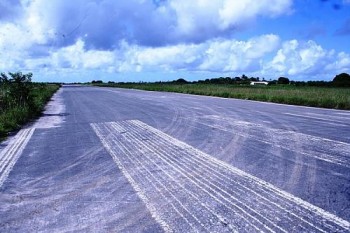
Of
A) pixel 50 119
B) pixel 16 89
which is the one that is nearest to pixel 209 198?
pixel 50 119

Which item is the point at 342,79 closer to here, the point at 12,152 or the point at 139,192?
the point at 12,152

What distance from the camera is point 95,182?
19.8ft

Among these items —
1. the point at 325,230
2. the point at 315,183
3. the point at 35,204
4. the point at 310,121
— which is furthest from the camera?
the point at 310,121

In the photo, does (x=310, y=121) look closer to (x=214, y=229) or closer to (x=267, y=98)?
(x=214, y=229)

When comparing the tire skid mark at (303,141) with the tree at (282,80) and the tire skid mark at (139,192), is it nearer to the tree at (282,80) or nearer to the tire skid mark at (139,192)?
the tire skid mark at (139,192)

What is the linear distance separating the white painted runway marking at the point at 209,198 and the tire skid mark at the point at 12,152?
1.96 meters

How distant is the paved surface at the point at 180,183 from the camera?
432 cm

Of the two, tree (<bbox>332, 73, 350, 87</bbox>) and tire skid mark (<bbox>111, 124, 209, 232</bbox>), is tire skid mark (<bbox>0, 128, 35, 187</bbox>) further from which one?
tree (<bbox>332, 73, 350, 87</bbox>)

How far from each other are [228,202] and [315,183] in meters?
1.52

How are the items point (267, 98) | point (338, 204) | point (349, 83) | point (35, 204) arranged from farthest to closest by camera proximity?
point (349, 83)
point (267, 98)
point (35, 204)
point (338, 204)

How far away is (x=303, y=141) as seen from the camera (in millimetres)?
9141

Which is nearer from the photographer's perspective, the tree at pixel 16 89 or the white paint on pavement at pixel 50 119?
the white paint on pavement at pixel 50 119

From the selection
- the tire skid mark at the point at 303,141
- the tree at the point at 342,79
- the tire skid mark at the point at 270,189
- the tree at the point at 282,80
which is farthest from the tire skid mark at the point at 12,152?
the tree at the point at 282,80

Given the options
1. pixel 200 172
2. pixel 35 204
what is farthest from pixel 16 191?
pixel 200 172
